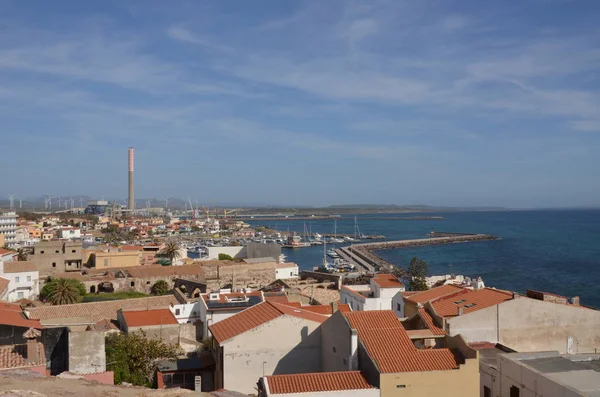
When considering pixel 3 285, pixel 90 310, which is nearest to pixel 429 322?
pixel 90 310

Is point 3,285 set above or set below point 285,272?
above

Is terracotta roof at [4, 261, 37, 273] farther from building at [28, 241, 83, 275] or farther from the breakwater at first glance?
the breakwater

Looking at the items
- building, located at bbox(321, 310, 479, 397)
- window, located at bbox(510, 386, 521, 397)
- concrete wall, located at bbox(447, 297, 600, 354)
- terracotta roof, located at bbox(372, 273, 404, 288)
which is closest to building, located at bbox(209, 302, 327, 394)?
building, located at bbox(321, 310, 479, 397)

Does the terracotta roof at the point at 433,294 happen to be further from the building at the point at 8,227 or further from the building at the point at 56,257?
the building at the point at 8,227

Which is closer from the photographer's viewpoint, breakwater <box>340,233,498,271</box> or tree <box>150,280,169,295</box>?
tree <box>150,280,169,295</box>

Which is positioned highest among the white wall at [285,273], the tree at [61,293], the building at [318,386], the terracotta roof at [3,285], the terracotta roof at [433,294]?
the terracotta roof at [433,294]

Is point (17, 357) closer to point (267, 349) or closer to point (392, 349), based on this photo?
point (267, 349)

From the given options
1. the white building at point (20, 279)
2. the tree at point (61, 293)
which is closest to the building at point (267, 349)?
the tree at point (61, 293)
